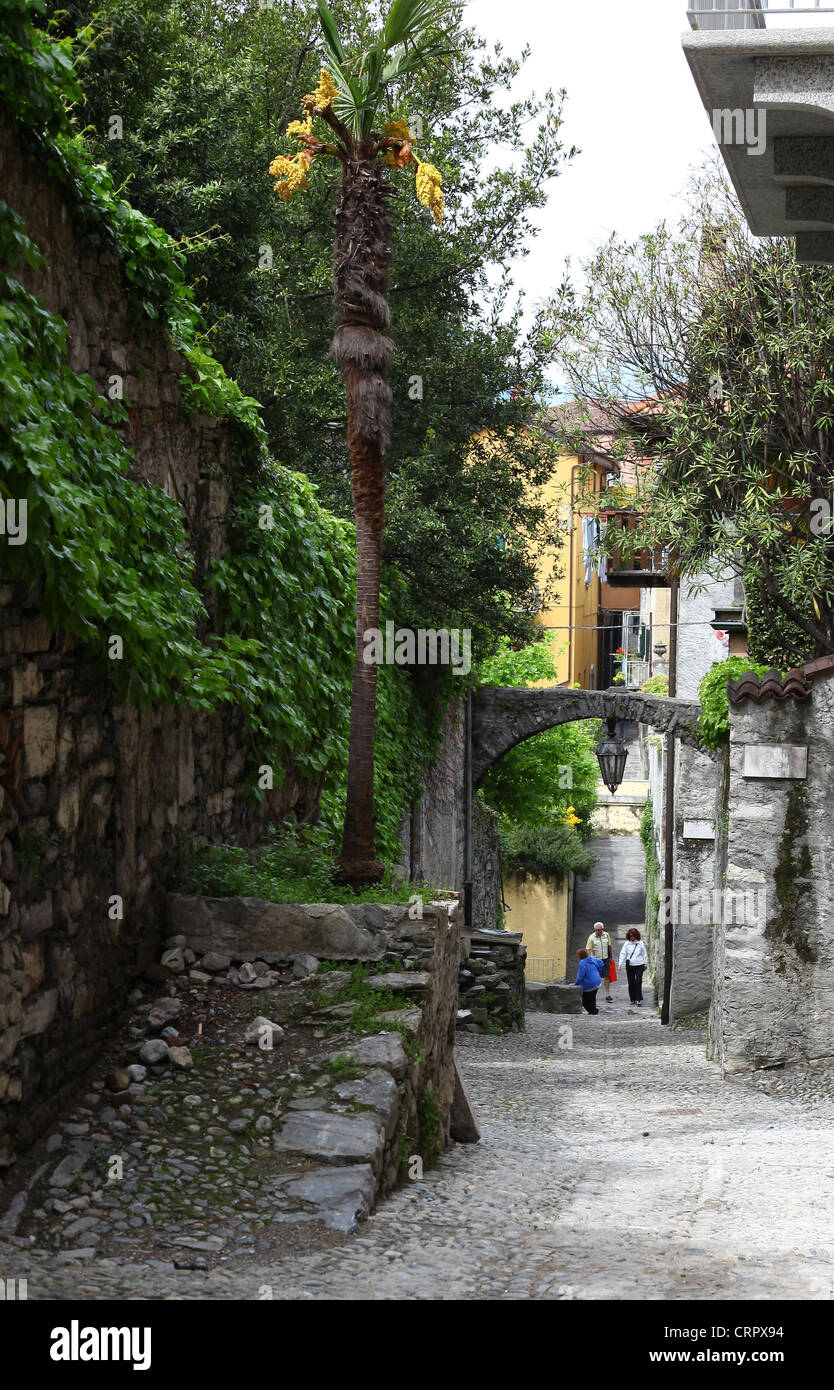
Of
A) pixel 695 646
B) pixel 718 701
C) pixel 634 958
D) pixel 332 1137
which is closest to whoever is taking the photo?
pixel 332 1137

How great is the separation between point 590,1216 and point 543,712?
13629 mm

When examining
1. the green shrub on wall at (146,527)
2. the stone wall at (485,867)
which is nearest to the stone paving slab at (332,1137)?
the green shrub on wall at (146,527)

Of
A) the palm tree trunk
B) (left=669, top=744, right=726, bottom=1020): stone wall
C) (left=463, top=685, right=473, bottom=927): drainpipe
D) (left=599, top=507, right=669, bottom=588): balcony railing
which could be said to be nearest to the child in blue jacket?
(left=669, top=744, right=726, bottom=1020): stone wall

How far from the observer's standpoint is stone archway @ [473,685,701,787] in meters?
19.5

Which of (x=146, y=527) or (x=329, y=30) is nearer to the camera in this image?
(x=146, y=527)

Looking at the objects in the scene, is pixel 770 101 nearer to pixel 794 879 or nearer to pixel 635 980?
pixel 794 879

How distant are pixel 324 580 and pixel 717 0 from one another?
520 cm

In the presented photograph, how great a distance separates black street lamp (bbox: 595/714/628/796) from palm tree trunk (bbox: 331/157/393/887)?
1125 cm

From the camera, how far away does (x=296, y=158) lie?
8.07 m

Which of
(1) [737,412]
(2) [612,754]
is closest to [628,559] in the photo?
(1) [737,412]

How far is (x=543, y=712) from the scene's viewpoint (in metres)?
19.7

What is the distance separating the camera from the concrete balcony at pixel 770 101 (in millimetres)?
6555

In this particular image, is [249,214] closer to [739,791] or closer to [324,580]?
[324,580]

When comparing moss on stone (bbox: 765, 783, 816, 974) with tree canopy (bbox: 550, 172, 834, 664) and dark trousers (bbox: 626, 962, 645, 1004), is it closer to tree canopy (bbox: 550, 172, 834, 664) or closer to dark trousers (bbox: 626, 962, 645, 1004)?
tree canopy (bbox: 550, 172, 834, 664)
